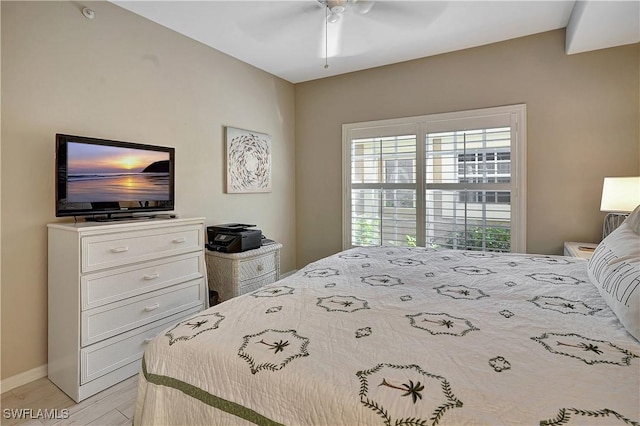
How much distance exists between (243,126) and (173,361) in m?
3.02

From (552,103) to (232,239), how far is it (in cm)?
314

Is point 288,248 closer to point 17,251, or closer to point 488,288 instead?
point 17,251

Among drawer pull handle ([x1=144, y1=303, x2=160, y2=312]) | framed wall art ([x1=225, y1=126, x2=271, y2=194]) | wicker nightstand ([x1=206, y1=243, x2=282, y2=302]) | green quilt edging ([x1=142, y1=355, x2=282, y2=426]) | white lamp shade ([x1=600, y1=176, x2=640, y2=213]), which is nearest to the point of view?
green quilt edging ([x1=142, y1=355, x2=282, y2=426])

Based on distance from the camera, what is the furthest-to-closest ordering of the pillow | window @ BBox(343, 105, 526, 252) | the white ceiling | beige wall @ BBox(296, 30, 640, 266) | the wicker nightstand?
window @ BBox(343, 105, 526, 252) → the wicker nightstand → beige wall @ BBox(296, 30, 640, 266) → the white ceiling → the pillow

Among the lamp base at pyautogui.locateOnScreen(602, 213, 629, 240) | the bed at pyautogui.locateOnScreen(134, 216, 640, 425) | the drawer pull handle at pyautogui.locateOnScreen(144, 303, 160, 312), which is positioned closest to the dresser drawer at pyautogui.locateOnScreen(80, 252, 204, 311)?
the drawer pull handle at pyautogui.locateOnScreen(144, 303, 160, 312)

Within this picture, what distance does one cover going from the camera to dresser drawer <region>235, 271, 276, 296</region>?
3.02 meters

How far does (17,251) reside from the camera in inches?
82.2

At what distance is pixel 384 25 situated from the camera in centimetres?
292

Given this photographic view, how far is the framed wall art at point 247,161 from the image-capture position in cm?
355

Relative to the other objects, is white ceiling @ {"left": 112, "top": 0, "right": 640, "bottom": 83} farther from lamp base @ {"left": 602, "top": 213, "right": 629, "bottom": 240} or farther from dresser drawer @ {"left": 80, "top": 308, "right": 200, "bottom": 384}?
dresser drawer @ {"left": 80, "top": 308, "right": 200, "bottom": 384}

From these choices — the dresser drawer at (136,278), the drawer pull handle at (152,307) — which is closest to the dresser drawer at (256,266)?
the dresser drawer at (136,278)

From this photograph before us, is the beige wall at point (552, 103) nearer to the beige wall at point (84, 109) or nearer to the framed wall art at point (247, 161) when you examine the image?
the framed wall art at point (247, 161)

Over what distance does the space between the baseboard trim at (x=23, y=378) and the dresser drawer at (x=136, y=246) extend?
0.85 m

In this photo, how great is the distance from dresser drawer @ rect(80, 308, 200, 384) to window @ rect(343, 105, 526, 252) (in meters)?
2.48
